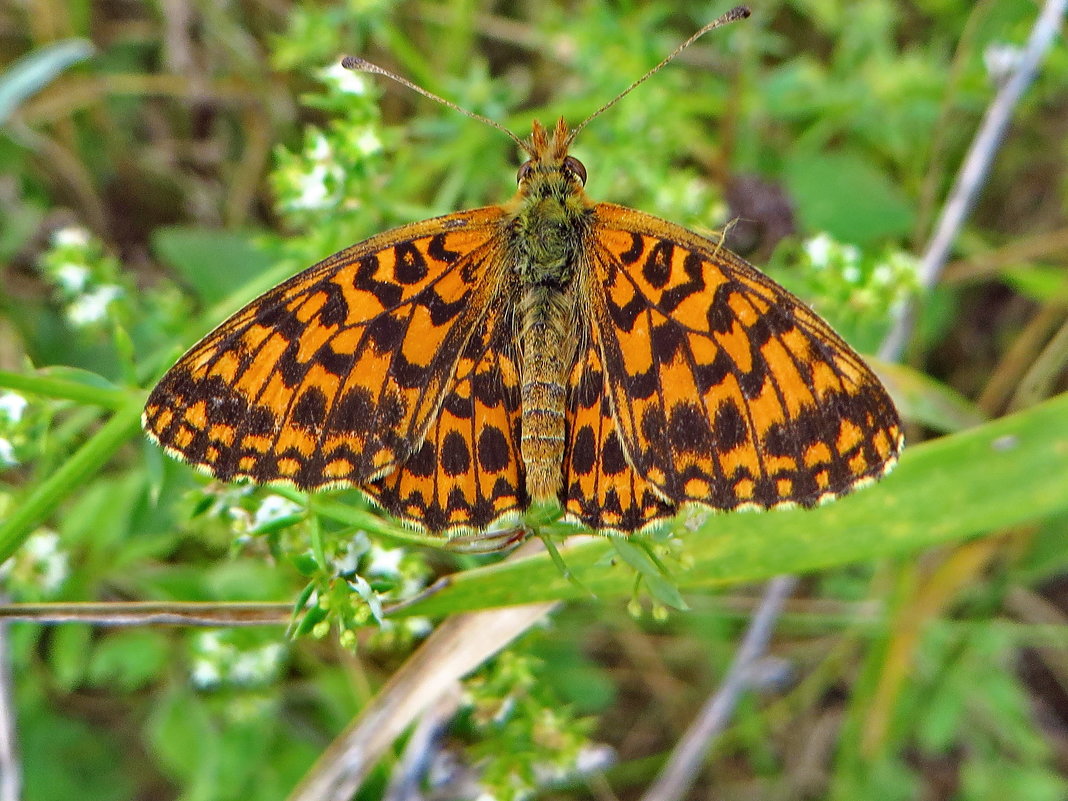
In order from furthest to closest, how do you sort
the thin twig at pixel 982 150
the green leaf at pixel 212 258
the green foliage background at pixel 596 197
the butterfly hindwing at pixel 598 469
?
the green leaf at pixel 212 258, the thin twig at pixel 982 150, the green foliage background at pixel 596 197, the butterfly hindwing at pixel 598 469

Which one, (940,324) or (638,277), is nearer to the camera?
(638,277)

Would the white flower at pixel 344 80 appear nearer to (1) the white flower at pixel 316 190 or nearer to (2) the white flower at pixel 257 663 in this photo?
(1) the white flower at pixel 316 190

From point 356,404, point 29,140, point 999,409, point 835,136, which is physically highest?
point 29,140

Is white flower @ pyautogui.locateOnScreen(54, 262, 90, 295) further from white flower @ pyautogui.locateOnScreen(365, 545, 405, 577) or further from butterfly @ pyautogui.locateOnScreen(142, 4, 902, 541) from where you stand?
white flower @ pyautogui.locateOnScreen(365, 545, 405, 577)

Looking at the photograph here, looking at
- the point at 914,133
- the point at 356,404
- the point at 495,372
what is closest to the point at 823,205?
the point at 914,133

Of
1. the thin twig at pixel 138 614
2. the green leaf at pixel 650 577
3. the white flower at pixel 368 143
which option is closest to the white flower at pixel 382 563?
the thin twig at pixel 138 614

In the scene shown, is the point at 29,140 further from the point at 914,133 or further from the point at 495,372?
the point at 914,133

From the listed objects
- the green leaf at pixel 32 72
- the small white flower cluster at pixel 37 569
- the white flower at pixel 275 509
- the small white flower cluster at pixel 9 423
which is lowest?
the white flower at pixel 275 509

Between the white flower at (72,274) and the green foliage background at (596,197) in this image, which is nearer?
the green foliage background at (596,197)

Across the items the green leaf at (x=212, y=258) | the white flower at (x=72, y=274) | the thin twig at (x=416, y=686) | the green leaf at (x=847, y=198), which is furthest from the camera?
the green leaf at (x=847, y=198)

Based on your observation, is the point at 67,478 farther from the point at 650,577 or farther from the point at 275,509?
the point at 650,577
